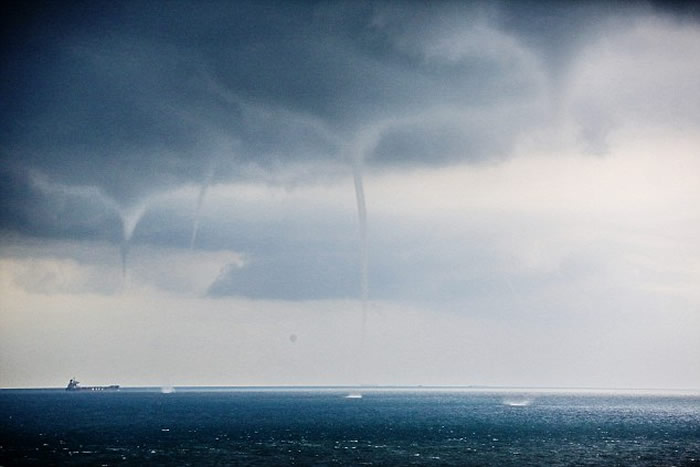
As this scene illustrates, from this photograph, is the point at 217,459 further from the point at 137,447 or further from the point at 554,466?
the point at 554,466

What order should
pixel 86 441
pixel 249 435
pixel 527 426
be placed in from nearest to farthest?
pixel 86 441 → pixel 249 435 → pixel 527 426

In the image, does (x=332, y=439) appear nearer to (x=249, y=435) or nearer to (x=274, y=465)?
(x=249, y=435)

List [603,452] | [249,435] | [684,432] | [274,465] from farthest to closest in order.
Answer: [684,432]
[249,435]
[603,452]
[274,465]

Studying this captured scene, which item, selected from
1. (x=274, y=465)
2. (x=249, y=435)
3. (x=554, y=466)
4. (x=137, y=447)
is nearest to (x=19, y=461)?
(x=137, y=447)

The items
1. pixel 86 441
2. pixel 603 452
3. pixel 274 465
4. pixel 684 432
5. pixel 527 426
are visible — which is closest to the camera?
pixel 274 465

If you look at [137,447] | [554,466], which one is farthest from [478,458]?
[137,447]

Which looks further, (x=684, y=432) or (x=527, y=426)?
(x=527, y=426)

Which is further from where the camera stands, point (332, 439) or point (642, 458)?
point (332, 439)

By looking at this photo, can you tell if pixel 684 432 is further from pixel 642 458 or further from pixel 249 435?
pixel 249 435

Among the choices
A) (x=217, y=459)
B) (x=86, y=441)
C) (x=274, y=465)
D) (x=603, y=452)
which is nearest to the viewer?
(x=274, y=465)
